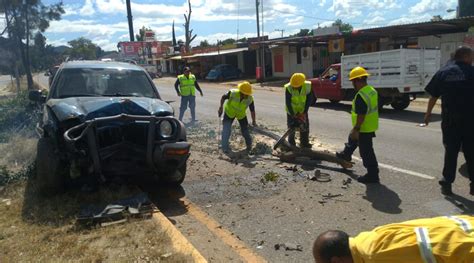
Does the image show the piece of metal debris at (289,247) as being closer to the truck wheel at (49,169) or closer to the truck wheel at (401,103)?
the truck wheel at (49,169)

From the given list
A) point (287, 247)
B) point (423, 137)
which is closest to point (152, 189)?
point (287, 247)

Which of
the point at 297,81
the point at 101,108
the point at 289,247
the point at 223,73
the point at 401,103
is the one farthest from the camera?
the point at 223,73

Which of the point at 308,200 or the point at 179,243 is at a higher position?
the point at 179,243

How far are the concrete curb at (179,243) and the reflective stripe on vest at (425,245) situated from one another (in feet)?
7.23

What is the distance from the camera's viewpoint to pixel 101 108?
5723mm

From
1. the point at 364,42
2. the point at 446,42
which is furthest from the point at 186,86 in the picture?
the point at 364,42

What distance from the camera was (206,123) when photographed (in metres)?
13.5

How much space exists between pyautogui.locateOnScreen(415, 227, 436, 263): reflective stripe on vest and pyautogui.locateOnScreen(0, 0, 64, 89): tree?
26.6m

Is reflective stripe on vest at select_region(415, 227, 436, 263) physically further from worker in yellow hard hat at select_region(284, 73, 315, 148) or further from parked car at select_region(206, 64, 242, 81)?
parked car at select_region(206, 64, 242, 81)

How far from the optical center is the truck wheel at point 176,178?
253 inches

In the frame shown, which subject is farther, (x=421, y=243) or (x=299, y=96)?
(x=299, y=96)

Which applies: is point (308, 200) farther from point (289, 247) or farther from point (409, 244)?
point (409, 244)

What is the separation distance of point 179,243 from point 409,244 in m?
2.58

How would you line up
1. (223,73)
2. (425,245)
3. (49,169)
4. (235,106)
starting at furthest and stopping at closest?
(223,73) → (235,106) → (49,169) → (425,245)
